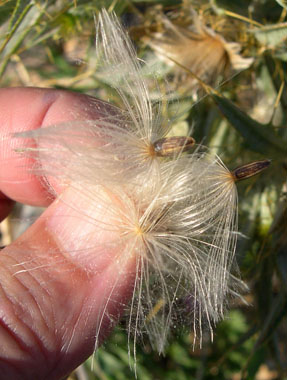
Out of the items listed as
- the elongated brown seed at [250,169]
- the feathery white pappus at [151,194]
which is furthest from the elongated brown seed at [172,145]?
the elongated brown seed at [250,169]

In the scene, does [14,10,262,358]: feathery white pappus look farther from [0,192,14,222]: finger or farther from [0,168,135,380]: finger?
[0,192,14,222]: finger

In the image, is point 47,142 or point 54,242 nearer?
point 47,142

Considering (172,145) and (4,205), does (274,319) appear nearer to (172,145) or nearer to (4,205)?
(172,145)

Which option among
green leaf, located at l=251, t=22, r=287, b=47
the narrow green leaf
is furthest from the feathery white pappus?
green leaf, located at l=251, t=22, r=287, b=47

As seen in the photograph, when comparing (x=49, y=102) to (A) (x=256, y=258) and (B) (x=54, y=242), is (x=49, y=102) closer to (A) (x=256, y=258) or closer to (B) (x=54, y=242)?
(B) (x=54, y=242)

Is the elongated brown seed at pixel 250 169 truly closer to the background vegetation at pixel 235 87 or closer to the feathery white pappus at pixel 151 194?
the feathery white pappus at pixel 151 194

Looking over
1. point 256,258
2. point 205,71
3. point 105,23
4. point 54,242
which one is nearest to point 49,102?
point 105,23
